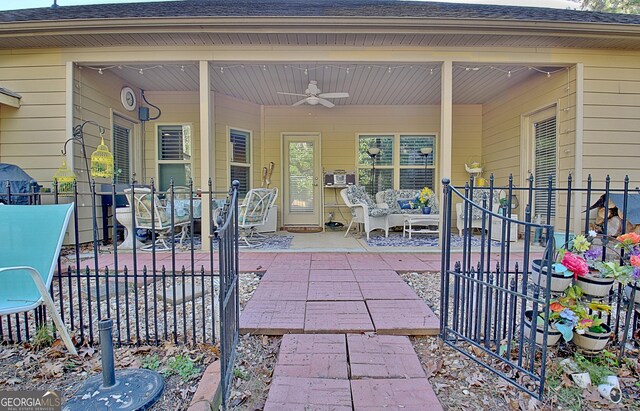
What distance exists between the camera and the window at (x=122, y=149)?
527 centimetres

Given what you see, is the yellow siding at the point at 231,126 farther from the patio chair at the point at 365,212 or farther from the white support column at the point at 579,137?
the white support column at the point at 579,137

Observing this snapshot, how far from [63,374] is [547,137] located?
6.48 m

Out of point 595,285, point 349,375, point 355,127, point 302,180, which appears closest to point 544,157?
point 355,127

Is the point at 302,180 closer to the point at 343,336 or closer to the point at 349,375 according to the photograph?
the point at 343,336

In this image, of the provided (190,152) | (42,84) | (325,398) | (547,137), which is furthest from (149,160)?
(547,137)

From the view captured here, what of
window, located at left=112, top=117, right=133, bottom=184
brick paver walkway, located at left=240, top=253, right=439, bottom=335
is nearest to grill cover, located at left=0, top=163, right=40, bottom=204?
window, located at left=112, top=117, right=133, bottom=184

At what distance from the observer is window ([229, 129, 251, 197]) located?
20.9ft

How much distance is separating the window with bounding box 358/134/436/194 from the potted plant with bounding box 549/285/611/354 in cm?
539

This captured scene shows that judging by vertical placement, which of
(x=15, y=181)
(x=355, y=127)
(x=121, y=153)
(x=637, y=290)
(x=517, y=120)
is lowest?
(x=637, y=290)


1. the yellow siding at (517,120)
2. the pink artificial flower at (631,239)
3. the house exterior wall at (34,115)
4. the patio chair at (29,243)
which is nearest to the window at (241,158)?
the house exterior wall at (34,115)

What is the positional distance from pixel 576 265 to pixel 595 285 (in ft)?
0.44

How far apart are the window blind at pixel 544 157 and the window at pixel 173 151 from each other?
640 cm

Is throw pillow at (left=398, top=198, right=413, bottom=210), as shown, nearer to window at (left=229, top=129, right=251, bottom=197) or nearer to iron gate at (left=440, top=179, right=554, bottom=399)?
window at (left=229, top=129, right=251, bottom=197)

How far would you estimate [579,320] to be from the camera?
1592mm
